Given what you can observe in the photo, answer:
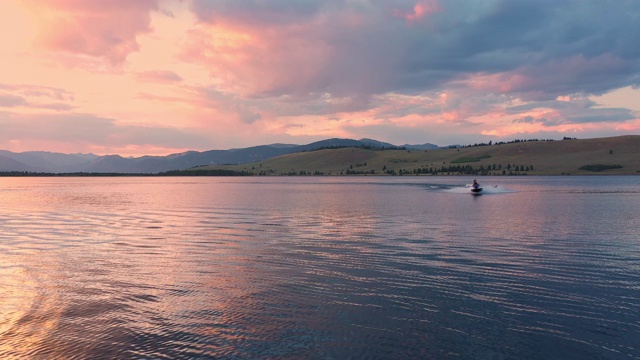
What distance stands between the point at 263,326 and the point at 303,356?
3130 millimetres

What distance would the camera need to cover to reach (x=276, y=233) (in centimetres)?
4406

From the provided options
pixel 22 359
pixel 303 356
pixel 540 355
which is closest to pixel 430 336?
pixel 540 355

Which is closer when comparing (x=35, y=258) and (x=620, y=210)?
(x=35, y=258)

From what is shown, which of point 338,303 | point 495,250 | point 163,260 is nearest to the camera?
point 338,303

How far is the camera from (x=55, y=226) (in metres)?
50.4

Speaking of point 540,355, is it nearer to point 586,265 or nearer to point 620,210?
point 586,265

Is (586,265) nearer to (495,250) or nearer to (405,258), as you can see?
(495,250)

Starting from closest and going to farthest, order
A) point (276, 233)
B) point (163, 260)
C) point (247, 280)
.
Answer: point (247, 280)
point (163, 260)
point (276, 233)

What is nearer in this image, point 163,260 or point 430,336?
point 430,336

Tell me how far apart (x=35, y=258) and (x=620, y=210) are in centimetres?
6828

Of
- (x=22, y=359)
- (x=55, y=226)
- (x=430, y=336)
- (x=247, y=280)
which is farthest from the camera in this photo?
(x=55, y=226)

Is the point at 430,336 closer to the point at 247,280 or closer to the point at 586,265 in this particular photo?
the point at 247,280

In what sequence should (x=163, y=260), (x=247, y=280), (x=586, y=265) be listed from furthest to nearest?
(x=163, y=260) < (x=586, y=265) < (x=247, y=280)

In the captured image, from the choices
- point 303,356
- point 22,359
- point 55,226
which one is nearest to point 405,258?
point 303,356
